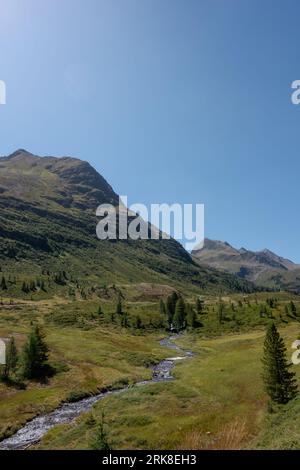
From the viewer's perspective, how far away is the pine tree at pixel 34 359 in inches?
3150

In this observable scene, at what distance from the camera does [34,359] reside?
8175cm

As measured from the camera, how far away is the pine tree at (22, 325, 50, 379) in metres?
80.0

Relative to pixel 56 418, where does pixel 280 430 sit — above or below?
above

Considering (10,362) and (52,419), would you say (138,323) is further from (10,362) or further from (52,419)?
(52,419)

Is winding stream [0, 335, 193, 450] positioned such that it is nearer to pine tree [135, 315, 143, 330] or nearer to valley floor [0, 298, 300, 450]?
valley floor [0, 298, 300, 450]

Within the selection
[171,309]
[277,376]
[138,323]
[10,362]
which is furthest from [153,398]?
[171,309]

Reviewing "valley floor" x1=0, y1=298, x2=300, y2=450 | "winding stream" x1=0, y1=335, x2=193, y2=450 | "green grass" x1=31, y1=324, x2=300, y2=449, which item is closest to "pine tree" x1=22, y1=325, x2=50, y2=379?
"valley floor" x1=0, y1=298, x2=300, y2=450

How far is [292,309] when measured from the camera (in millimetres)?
174750

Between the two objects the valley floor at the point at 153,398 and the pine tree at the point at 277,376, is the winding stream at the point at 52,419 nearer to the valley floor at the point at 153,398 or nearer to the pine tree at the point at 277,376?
the valley floor at the point at 153,398

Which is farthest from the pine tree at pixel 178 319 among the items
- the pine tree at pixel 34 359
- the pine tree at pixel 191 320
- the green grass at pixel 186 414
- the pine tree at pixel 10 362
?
the pine tree at pixel 10 362

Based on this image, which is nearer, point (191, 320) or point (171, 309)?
point (191, 320)
